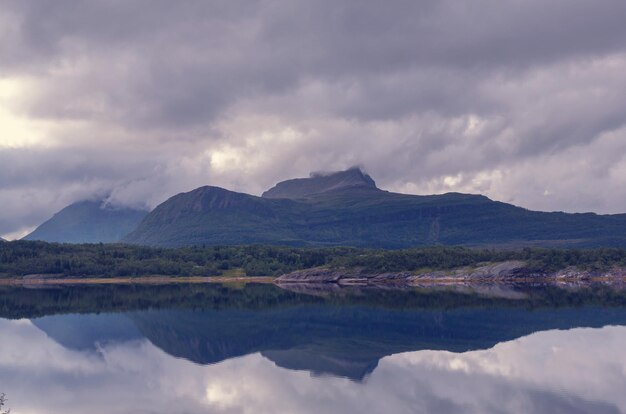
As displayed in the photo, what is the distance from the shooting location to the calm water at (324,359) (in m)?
43.4

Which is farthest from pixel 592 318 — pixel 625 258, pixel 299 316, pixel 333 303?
pixel 625 258

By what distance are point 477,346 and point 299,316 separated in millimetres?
35926

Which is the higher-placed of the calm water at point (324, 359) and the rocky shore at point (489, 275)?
the rocky shore at point (489, 275)

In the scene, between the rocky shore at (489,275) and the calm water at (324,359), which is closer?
the calm water at (324,359)

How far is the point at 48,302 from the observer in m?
132

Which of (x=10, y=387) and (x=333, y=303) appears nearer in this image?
(x=10, y=387)

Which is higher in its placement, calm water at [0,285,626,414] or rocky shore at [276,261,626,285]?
rocky shore at [276,261,626,285]

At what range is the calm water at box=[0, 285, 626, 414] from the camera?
143 feet

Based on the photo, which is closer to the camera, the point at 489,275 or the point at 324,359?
the point at 324,359

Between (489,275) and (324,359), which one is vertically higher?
(489,275)

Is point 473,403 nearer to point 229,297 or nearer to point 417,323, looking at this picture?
point 417,323

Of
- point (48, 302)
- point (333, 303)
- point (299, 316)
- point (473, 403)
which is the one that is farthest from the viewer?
point (48, 302)

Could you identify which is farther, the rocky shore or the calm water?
the rocky shore

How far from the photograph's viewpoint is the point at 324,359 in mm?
59750
